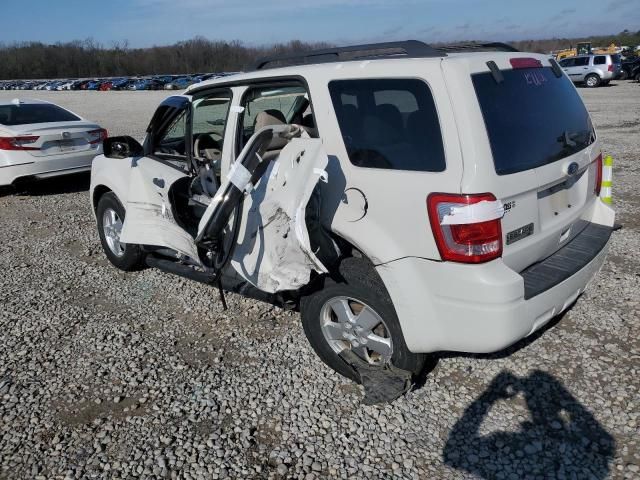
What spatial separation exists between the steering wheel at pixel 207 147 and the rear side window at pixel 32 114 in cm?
589

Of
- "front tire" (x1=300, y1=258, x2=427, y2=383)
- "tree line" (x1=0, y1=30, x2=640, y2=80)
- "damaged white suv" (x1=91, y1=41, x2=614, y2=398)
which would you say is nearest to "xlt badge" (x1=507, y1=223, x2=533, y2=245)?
"damaged white suv" (x1=91, y1=41, x2=614, y2=398)

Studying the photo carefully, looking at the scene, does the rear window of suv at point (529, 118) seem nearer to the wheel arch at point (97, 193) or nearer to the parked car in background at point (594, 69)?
the wheel arch at point (97, 193)

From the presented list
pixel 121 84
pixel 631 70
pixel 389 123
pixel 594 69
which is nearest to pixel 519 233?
pixel 389 123

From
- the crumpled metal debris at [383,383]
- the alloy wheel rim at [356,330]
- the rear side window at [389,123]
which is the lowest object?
the crumpled metal debris at [383,383]

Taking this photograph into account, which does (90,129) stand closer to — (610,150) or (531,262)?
(531,262)

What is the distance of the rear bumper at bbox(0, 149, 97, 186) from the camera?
8375mm

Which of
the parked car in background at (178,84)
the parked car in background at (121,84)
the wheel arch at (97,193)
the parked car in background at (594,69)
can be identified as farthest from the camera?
the parked car in background at (121,84)

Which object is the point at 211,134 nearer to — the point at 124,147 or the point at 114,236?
the point at 124,147

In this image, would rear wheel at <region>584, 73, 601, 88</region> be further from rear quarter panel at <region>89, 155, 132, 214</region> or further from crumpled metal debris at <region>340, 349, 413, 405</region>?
crumpled metal debris at <region>340, 349, 413, 405</region>

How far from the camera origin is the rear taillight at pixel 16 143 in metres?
8.28

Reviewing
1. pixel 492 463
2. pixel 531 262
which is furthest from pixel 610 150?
pixel 492 463

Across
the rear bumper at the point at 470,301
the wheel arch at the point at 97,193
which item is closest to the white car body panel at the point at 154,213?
the wheel arch at the point at 97,193

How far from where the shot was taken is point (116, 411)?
338cm

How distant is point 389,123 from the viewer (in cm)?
306
